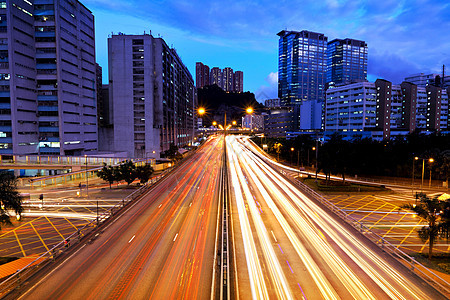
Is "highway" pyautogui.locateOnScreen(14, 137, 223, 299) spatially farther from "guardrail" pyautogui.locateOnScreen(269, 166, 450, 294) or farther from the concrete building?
the concrete building

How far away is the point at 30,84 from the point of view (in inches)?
3108

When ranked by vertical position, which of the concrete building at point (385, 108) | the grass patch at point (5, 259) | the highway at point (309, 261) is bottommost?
the grass patch at point (5, 259)

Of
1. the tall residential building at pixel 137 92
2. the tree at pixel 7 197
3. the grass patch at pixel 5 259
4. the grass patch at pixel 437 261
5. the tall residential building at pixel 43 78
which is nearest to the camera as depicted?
the grass patch at pixel 437 261

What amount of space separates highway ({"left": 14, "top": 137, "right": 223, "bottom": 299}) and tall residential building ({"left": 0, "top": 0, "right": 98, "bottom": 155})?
6920 centimetres

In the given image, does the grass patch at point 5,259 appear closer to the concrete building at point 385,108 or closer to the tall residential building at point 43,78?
the tall residential building at point 43,78

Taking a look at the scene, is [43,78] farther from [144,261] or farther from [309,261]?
[309,261]

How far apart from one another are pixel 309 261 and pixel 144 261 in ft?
38.0

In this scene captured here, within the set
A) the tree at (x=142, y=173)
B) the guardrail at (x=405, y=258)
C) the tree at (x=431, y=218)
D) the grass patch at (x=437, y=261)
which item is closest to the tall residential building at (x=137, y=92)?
the tree at (x=142, y=173)

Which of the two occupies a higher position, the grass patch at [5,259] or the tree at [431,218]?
the tree at [431,218]

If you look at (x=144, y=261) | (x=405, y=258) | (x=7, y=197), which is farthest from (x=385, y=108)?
(x=7, y=197)

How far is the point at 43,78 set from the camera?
80375 millimetres

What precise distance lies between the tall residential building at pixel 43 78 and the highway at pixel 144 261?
2725 inches

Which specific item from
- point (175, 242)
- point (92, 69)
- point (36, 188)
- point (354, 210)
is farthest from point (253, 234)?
point (92, 69)

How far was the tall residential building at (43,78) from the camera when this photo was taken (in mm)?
73562
